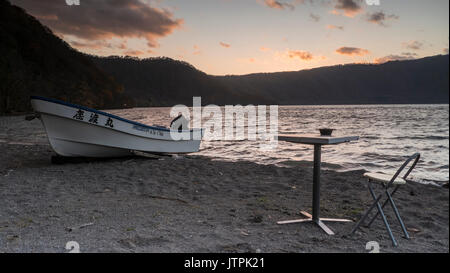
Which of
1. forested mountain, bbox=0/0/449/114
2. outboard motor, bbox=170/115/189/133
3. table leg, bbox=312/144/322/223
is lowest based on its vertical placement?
table leg, bbox=312/144/322/223

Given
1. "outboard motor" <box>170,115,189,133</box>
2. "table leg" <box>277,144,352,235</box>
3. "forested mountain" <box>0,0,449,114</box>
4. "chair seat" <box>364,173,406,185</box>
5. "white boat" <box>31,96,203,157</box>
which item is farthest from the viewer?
"forested mountain" <box>0,0,449,114</box>

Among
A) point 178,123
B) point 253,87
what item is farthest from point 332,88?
point 178,123

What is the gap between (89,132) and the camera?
897 cm

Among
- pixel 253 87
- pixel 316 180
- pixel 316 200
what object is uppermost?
pixel 253 87

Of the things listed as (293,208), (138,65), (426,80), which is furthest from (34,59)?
(426,80)

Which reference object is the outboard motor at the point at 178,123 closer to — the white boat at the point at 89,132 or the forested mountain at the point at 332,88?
the white boat at the point at 89,132

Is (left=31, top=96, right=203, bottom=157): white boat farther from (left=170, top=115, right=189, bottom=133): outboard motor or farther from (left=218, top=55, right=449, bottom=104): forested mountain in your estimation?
(left=218, top=55, right=449, bottom=104): forested mountain

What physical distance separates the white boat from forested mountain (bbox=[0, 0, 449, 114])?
27.5 meters

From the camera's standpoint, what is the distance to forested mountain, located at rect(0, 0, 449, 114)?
4581 centimetres

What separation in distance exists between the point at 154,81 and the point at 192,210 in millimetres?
122836

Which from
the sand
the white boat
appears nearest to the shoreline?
the sand

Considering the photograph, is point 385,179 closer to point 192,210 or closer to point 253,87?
point 192,210
